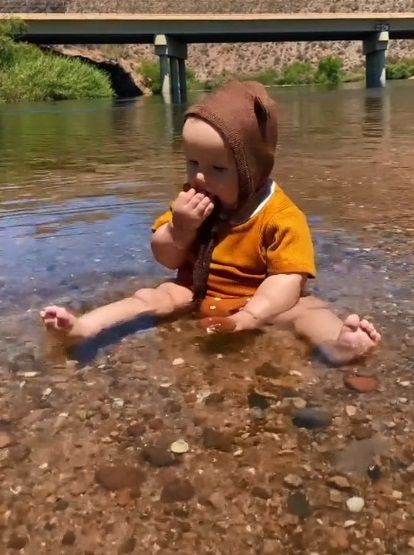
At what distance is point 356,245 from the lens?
11.9ft

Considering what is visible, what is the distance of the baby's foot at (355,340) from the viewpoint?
215cm

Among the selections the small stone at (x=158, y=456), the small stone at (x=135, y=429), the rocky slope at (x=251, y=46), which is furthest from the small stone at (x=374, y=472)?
the rocky slope at (x=251, y=46)

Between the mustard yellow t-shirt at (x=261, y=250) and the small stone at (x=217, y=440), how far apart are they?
853 millimetres

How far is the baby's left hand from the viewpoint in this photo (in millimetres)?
2439

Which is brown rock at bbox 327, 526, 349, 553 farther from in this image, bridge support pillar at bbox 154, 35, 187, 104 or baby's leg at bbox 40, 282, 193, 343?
bridge support pillar at bbox 154, 35, 187, 104

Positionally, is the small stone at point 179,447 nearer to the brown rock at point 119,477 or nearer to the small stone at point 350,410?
the brown rock at point 119,477

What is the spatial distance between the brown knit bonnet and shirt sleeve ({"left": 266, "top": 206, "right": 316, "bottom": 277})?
0.52 ft

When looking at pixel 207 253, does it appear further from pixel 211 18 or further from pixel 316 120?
pixel 211 18

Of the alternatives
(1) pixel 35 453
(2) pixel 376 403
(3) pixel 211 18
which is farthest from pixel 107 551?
(3) pixel 211 18

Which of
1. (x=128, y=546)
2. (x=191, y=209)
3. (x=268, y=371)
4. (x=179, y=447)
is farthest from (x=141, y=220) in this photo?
(x=128, y=546)

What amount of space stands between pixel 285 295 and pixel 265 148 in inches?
20.8

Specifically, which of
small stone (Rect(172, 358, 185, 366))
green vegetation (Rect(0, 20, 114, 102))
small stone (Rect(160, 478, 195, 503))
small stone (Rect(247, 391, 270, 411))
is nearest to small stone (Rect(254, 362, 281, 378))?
small stone (Rect(247, 391, 270, 411))

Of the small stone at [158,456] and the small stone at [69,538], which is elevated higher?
the small stone at [69,538]

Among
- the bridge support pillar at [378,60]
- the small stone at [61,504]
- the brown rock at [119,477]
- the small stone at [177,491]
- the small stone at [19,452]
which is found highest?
the small stone at [61,504]
